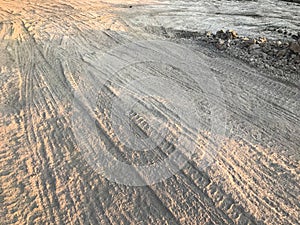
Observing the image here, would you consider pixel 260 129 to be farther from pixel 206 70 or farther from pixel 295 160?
pixel 206 70

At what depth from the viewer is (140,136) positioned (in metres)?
3.83

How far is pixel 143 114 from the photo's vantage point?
167 inches

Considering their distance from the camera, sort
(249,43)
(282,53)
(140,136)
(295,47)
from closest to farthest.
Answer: (140,136) < (295,47) < (282,53) < (249,43)

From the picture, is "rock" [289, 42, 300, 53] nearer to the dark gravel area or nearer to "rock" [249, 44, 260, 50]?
the dark gravel area

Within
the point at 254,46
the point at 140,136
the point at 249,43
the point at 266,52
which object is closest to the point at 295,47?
the point at 266,52

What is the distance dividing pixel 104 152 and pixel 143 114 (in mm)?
927

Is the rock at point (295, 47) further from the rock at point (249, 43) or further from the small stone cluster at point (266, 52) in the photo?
the rock at point (249, 43)

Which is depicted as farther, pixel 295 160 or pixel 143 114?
pixel 143 114

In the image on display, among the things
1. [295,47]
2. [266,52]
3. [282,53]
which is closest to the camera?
[295,47]

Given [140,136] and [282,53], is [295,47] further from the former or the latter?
[140,136]

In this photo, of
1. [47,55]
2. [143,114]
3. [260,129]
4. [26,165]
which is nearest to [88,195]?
[26,165]

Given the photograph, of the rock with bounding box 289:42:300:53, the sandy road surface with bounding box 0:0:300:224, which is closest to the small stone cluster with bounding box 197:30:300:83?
the rock with bounding box 289:42:300:53

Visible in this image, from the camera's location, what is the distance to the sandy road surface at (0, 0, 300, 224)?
9.52ft

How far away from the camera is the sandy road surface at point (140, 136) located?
9.52 feet
